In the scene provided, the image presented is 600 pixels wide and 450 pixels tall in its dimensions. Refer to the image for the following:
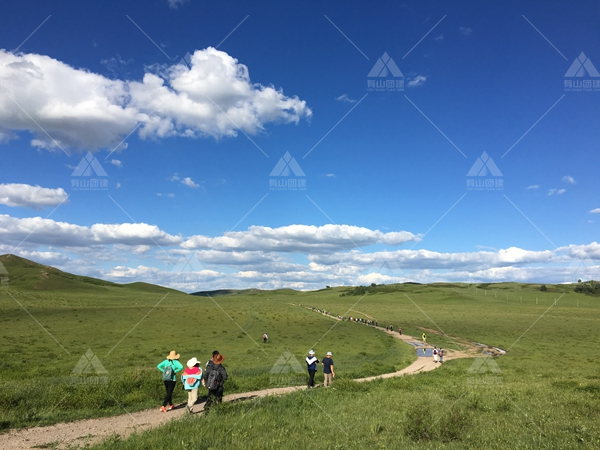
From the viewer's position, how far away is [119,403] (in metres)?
16.1

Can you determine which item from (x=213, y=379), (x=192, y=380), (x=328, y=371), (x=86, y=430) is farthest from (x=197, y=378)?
(x=328, y=371)

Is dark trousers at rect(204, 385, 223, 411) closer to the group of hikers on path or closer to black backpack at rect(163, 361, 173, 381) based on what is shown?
the group of hikers on path

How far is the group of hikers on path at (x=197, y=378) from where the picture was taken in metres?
14.2

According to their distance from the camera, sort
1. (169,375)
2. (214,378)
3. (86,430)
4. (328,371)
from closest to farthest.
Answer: (86,430)
(214,378)
(169,375)
(328,371)

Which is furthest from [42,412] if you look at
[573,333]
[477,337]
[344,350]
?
[573,333]

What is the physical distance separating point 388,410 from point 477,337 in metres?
59.6

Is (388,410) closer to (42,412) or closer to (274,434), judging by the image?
(274,434)

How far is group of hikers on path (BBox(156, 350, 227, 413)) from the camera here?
14242mm

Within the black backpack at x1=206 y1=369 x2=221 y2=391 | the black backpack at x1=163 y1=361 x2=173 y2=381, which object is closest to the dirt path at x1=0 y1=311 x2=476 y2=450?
the black backpack at x1=163 y1=361 x2=173 y2=381

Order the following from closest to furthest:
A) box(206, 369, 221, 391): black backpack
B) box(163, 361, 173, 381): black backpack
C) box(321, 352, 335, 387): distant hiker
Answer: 1. box(206, 369, 221, 391): black backpack
2. box(163, 361, 173, 381): black backpack
3. box(321, 352, 335, 387): distant hiker

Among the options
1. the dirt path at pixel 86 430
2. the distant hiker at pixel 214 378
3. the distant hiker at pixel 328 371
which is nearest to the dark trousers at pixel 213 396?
the distant hiker at pixel 214 378

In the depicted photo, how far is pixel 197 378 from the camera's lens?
14.7m

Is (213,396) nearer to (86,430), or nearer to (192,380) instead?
(192,380)

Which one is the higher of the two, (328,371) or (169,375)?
(169,375)
